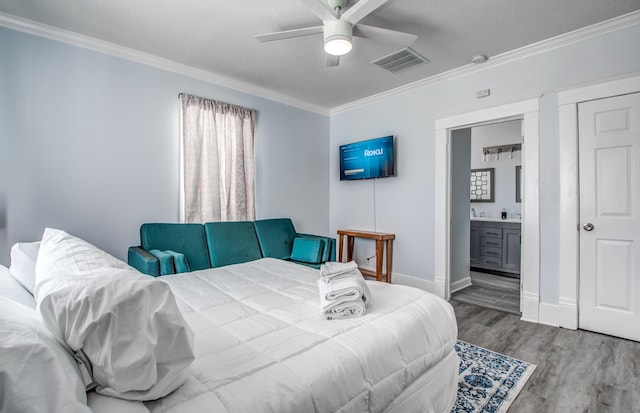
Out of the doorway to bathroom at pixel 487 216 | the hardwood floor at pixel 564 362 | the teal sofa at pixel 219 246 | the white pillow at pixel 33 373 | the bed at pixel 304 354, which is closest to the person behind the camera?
the white pillow at pixel 33 373

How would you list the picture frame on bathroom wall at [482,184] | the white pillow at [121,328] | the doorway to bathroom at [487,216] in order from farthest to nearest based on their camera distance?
the picture frame on bathroom wall at [482,184], the doorway to bathroom at [487,216], the white pillow at [121,328]

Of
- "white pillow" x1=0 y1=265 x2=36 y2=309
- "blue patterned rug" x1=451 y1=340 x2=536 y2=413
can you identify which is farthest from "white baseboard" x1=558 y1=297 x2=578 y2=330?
"white pillow" x1=0 y1=265 x2=36 y2=309

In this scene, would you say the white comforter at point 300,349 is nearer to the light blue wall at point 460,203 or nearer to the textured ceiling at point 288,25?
the textured ceiling at point 288,25

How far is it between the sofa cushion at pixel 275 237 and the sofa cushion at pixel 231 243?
0.08m

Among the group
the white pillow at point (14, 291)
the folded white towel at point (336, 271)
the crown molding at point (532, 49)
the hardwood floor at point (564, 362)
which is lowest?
the hardwood floor at point (564, 362)

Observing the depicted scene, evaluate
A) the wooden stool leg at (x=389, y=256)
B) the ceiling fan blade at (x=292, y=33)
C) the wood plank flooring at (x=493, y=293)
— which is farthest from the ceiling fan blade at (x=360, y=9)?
the wood plank flooring at (x=493, y=293)

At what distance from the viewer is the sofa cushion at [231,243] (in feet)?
11.1

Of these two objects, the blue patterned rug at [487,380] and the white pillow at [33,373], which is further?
the blue patterned rug at [487,380]

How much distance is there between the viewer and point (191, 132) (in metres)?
3.51

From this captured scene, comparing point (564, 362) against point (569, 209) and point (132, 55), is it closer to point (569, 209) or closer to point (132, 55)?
point (569, 209)

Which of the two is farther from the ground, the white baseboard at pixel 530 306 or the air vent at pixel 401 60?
the air vent at pixel 401 60

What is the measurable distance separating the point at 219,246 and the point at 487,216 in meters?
4.89

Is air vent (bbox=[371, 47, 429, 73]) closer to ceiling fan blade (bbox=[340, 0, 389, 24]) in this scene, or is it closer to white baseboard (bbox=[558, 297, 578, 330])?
ceiling fan blade (bbox=[340, 0, 389, 24])

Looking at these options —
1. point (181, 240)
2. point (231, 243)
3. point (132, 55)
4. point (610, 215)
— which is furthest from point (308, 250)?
point (610, 215)
